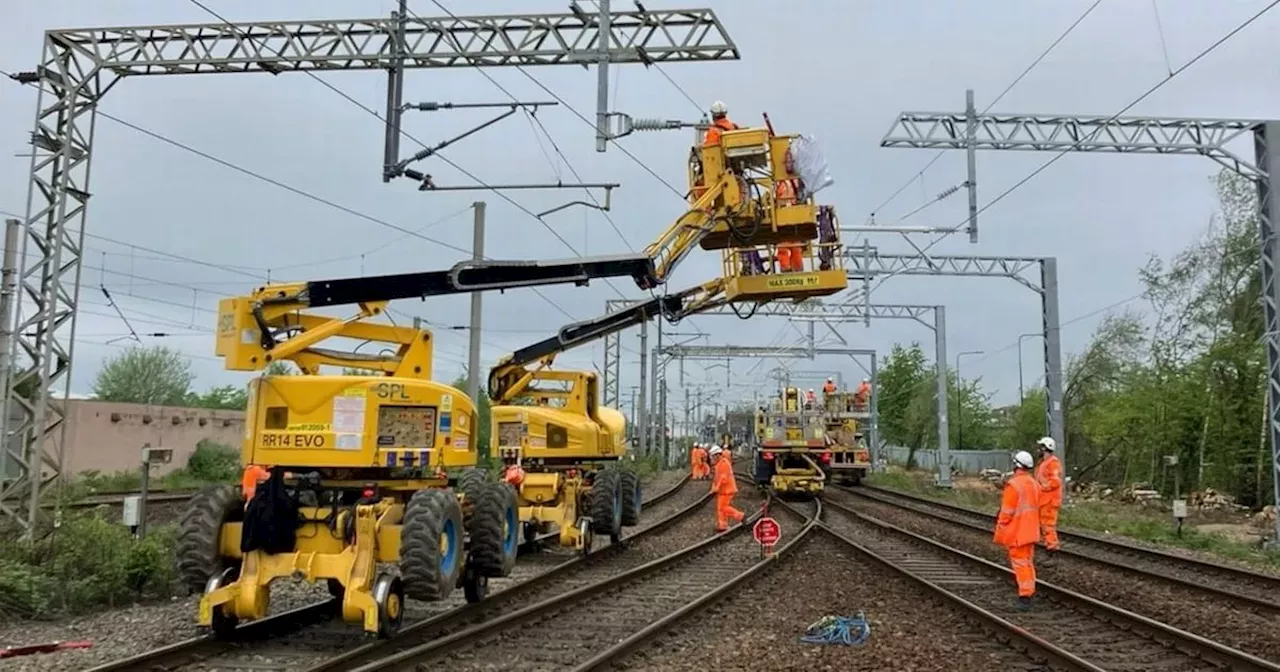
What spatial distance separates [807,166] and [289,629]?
26.4 feet

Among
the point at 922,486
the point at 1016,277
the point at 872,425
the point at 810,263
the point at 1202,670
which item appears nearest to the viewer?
the point at 1202,670

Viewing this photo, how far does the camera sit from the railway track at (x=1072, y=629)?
7.82 m

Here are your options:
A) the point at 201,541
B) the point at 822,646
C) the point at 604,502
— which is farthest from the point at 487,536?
the point at 604,502

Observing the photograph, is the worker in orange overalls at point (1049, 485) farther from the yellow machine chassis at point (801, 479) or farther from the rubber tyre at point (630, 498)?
the yellow machine chassis at point (801, 479)

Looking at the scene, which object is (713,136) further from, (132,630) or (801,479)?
(801,479)

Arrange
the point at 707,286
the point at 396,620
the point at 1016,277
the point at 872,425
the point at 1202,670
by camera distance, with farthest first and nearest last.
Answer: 1. the point at 872,425
2. the point at 1016,277
3. the point at 707,286
4. the point at 396,620
5. the point at 1202,670

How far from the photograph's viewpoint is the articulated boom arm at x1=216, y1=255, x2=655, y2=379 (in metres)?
8.45

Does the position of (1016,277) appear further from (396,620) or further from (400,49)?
(396,620)

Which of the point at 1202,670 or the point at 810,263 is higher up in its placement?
the point at 810,263

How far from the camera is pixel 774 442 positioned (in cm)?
2866

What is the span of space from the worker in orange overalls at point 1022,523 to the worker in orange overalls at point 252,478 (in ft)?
24.2

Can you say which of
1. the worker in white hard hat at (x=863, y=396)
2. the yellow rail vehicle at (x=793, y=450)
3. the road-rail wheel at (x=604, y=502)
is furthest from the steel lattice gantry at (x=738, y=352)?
the road-rail wheel at (x=604, y=502)

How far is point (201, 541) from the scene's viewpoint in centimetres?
798

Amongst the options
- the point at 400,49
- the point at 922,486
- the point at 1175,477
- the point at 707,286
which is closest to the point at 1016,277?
the point at 1175,477
